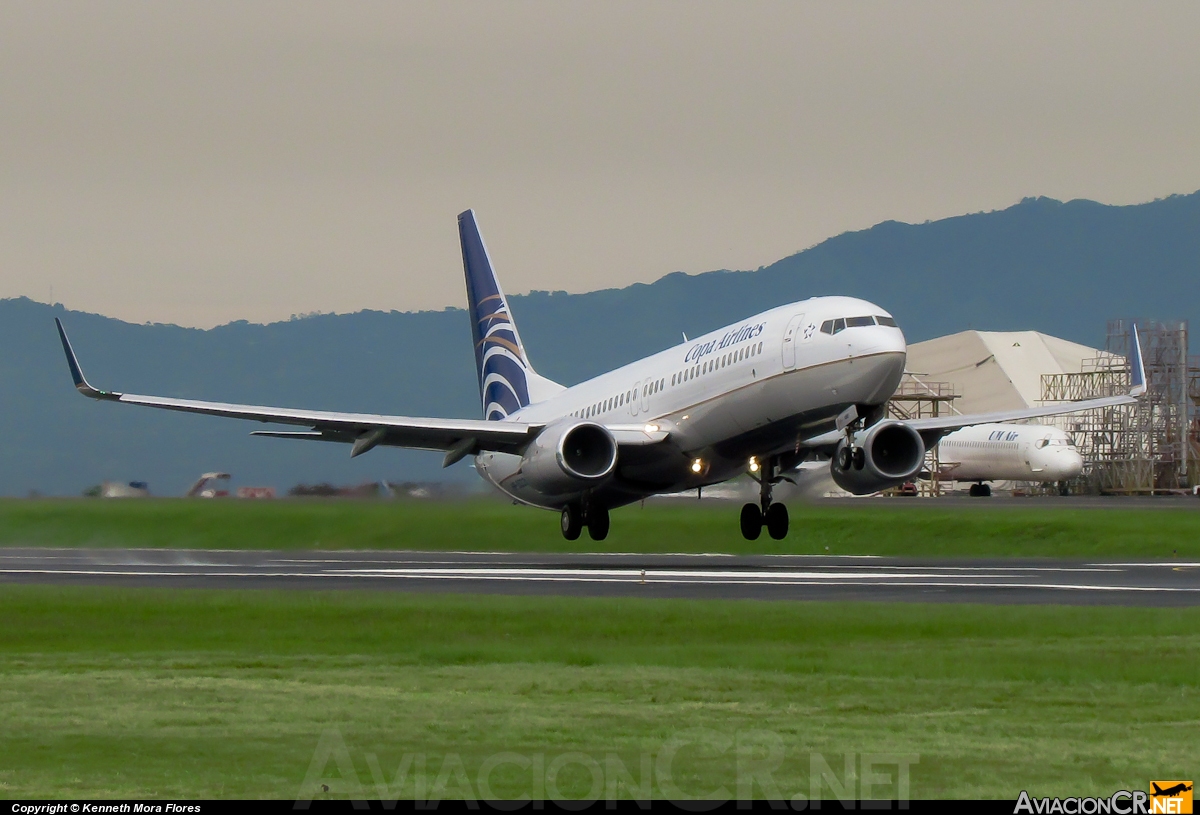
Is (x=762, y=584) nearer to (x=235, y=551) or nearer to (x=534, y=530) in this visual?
(x=534, y=530)

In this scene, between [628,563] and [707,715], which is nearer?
[707,715]

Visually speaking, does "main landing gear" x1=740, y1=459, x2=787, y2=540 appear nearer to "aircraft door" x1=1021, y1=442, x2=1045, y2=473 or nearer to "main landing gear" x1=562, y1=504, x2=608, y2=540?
"main landing gear" x1=562, y1=504, x2=608, y2=540

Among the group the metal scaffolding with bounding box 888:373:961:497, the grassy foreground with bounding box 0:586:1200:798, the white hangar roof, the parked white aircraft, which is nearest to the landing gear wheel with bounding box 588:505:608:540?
the grassy foreground with bounding box 0:586:1200:798

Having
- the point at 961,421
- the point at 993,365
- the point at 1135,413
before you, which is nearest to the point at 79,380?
the point at 961,421

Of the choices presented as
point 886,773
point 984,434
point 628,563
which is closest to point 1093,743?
point 886,773

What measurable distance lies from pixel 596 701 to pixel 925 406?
404ft

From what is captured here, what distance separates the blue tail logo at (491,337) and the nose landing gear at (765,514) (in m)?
11.4

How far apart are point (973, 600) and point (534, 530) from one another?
21957mm

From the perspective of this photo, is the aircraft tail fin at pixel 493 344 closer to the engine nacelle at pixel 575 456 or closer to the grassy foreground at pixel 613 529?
the grassy foreground at pixel 613 529

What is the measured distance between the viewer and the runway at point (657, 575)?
1081 inches

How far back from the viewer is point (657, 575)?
111 feet

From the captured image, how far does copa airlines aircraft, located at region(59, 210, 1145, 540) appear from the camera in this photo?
34188 millimetres

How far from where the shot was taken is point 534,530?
46.1 meters

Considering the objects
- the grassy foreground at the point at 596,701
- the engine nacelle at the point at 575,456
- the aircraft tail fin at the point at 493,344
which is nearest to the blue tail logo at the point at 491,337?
the aircraft tail fin at the point at 493,344
